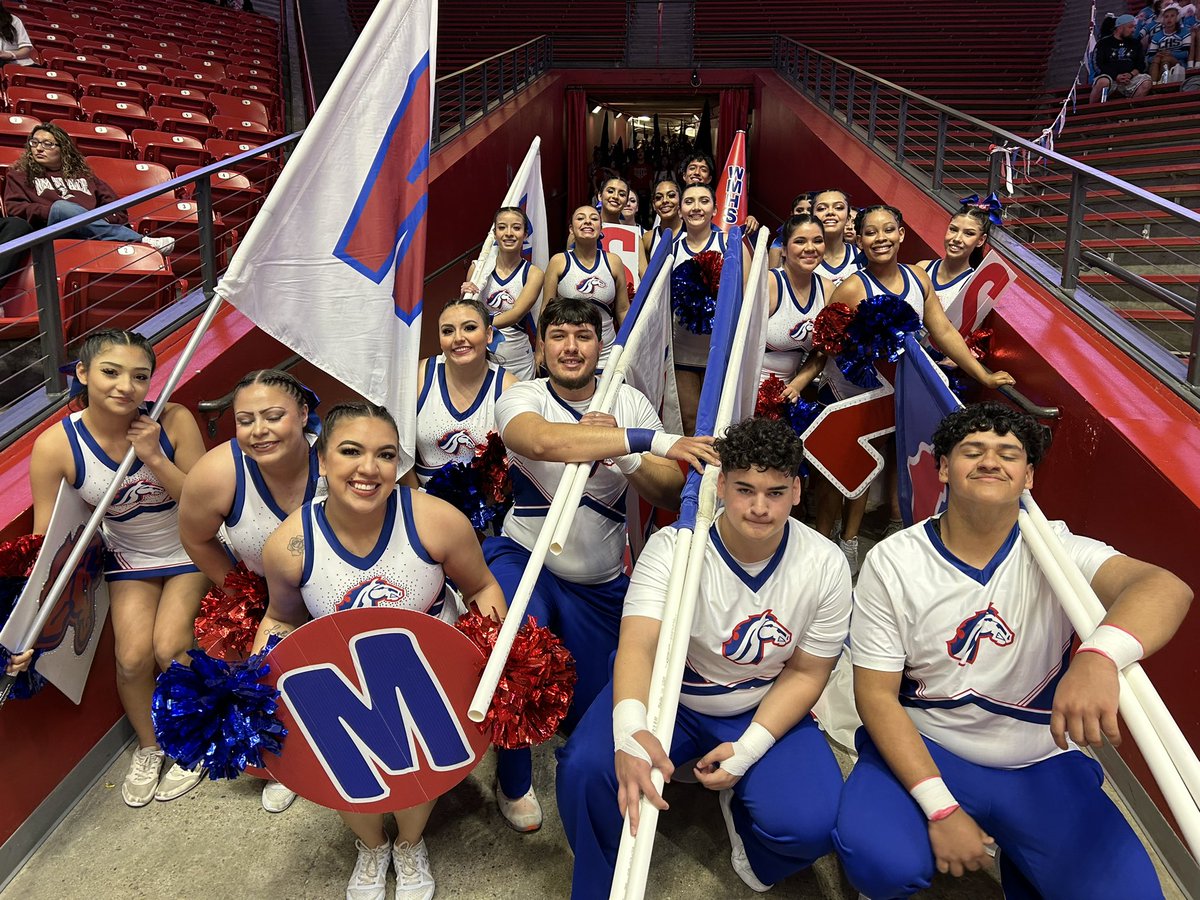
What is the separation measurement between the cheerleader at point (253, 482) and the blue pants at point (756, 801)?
1.11m

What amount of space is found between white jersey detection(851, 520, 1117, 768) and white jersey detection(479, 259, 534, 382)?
119 inches

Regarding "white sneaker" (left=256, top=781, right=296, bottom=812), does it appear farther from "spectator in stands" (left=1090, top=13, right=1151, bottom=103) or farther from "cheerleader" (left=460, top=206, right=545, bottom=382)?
"spectator in stands" (left=1090, top=13, right=1151, bottom=103)

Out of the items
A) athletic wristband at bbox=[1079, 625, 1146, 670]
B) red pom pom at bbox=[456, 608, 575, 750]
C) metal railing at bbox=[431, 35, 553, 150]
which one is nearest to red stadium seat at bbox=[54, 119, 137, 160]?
metal railing at bbox=[431, 35, 553, 150]

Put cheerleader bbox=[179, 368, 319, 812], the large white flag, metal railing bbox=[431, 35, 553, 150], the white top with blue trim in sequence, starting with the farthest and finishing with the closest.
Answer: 1. metal railing bbox=[431, 35, 553, 150]
2. the white top with blue trim
3. cheerleader bbox=[179, 368, 319, 812]
4. the large white flag

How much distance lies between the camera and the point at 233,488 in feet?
8.36

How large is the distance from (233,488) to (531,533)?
951mm

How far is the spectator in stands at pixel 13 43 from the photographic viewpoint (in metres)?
7.51

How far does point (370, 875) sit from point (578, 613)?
96cm

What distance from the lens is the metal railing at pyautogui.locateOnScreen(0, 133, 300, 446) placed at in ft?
9.88

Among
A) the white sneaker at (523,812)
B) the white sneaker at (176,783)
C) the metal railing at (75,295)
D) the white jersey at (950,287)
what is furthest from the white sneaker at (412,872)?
the white jersey at (950,287)

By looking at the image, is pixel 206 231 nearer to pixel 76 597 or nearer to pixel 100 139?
Result: pixel 76 597

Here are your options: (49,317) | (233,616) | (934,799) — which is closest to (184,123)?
(49,317)

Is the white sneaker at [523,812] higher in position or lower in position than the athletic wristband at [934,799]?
lower

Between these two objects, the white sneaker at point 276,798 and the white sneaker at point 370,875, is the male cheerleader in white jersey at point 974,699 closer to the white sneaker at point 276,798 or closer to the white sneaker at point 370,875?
the white sneaker at point 370,875
